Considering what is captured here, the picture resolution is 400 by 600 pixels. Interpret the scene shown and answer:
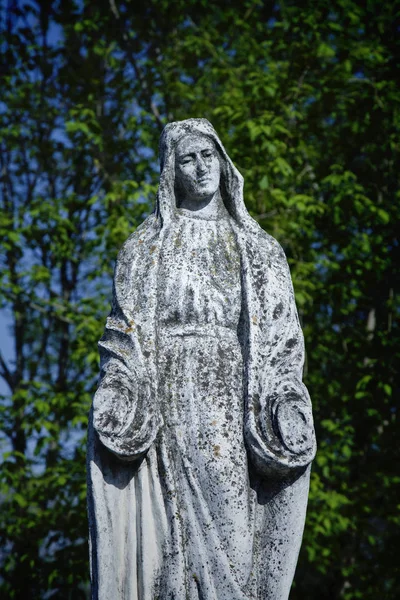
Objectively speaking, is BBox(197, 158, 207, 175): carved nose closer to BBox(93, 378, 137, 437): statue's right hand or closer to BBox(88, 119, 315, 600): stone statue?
BBox(88, 119, 315, 600): stone statue

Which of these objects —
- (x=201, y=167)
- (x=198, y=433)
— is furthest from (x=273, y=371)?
(x=201, y=167)

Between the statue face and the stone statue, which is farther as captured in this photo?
the statue face

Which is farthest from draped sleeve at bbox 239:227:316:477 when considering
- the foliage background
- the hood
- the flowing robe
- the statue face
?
the foliage background

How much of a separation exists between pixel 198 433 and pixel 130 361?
1.85 feet

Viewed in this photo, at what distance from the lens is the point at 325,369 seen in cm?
1446

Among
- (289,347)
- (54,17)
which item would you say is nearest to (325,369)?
(54,17)

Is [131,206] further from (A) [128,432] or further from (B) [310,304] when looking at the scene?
(A) [128,432]

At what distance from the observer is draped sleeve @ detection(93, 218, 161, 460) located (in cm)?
509

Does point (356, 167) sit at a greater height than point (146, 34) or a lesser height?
lesser

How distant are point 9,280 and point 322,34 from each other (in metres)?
5.77

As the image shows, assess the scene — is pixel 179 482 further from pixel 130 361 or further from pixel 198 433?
pixel 130 361

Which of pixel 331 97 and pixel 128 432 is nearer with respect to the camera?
pixel 128 432

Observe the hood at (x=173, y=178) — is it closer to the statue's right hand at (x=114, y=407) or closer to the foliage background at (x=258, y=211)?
the statue's right hand at (x=114, y=407)

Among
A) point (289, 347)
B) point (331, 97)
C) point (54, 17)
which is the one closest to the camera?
point (289, 347)
